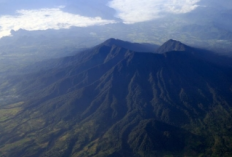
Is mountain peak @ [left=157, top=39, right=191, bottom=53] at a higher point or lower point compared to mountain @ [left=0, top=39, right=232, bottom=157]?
higher

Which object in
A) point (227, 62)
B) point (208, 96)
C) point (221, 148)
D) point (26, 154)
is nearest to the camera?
point (221, 148)

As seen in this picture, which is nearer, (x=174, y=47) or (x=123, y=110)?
(x=123, y=110)

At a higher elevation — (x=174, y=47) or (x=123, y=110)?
(x=174, y=47)

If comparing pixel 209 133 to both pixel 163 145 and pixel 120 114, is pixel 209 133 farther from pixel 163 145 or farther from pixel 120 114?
pixel 120 114

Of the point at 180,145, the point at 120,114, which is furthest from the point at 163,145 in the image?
the point at 120,114

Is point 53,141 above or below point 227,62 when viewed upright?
below

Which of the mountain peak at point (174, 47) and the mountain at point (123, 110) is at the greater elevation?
the mountain peak at point (174, 47)

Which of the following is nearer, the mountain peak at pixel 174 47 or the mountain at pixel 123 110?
the mountain at pixel 123 110

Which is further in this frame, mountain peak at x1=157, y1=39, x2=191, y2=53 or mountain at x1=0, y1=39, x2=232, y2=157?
mountain peak at x1=157, y1=39, x2=191, y2=53
